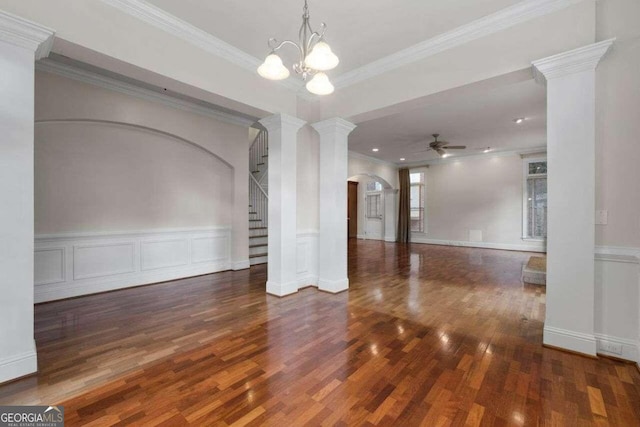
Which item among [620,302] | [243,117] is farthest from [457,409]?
[243,117]

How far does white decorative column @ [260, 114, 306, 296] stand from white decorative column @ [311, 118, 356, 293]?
45cm

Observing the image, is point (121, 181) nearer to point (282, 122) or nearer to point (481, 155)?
point (282, 122)

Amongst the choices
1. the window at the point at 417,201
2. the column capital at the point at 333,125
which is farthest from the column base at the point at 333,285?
the window at the point at 417,201

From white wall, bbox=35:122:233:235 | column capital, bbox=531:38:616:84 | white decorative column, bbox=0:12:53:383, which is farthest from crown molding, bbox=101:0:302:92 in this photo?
column capital, bbox=531:38:616:84

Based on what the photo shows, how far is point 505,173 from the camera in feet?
28.7

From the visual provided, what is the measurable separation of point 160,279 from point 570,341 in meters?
5.48

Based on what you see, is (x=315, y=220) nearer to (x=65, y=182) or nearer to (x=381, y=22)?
(x=381, y=22)

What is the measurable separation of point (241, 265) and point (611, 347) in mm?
5377

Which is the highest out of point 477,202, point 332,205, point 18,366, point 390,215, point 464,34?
point 464,34

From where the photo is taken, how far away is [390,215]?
11.0m

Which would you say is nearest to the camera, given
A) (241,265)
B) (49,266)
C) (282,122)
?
(49,266)

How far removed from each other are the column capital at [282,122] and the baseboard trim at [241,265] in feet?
9.72

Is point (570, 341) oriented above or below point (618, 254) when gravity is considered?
below

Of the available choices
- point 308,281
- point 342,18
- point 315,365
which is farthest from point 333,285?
point 342,18
